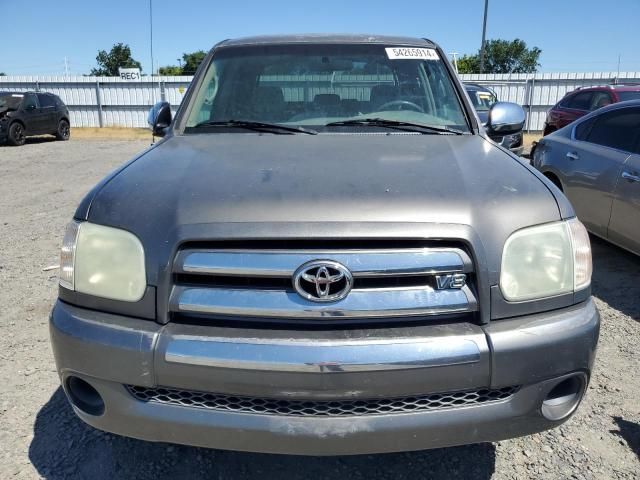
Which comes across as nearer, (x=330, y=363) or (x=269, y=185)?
(x=330, y=363)

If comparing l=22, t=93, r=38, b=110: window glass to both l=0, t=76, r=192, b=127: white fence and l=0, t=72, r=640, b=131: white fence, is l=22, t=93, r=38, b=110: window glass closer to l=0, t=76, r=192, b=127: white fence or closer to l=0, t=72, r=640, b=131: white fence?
l=0, t=72, r=640, b=131: white fence

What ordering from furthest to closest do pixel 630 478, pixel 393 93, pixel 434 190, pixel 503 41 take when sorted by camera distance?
pixel 503 41, pixel 393 93, pixel 630 478, pixel 434 190

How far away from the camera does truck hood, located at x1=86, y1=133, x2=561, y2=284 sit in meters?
1.75

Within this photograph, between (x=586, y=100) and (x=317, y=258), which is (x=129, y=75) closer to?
(x=586, y=100)

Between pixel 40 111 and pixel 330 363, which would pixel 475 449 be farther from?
pixel 40 111

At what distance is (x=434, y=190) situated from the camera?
1.89 meters

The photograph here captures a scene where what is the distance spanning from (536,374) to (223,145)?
5.49 ft

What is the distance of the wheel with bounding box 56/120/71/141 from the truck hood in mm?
18697

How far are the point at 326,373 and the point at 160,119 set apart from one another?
7.70 feet

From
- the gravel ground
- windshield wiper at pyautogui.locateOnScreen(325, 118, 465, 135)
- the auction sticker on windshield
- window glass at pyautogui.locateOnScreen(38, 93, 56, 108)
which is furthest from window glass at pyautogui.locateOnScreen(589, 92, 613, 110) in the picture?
window glass at pyautogui.locateOnScreen(38, 93, 56, 108)

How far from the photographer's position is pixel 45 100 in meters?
A: 17.9

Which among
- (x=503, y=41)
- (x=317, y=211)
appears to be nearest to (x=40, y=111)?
(x=317, y=211)

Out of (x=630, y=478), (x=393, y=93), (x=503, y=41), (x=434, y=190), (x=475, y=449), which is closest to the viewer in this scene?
(x=434, y=190)

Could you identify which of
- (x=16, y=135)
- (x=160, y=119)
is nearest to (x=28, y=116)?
(x=16, y=135)
